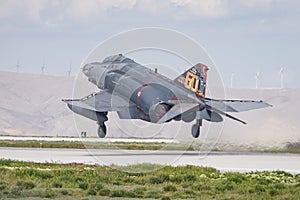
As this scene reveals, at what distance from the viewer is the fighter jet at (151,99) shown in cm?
6638

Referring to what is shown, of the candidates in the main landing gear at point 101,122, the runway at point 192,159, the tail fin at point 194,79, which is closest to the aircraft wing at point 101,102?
the main landing gear at point 101,122

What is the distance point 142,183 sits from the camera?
38.7m

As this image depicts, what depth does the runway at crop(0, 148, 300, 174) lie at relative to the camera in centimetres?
5059

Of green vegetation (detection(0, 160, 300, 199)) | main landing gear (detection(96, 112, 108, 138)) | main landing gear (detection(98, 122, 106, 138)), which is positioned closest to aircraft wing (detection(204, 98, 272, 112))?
main landing gear (detection(96, 112, 108, 138))

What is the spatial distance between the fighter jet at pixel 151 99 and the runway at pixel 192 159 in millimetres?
3488

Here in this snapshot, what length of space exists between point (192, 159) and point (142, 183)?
19.2 meters

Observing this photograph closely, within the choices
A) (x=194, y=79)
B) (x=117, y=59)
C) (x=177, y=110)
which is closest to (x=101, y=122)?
(x=177, y=110)

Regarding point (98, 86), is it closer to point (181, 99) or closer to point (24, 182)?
point (181, 99)

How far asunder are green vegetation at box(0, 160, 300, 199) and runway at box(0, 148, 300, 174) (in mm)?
6028

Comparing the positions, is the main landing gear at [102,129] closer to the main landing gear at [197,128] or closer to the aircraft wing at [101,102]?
the aircraft wing at [101,102]

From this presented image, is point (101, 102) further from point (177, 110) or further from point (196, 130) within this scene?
point (196, 130)

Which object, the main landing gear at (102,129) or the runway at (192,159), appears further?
the main landing gear at (102,129)

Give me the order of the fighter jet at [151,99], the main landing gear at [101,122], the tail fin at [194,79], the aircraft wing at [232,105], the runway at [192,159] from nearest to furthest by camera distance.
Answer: the runway at [192,159]
the fighter jet at [151,99]
the aircraft wing at [232,105]
the tail fin at [194,79]
the main landing gear at [101,122]

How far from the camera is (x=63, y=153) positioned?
6341 cm
